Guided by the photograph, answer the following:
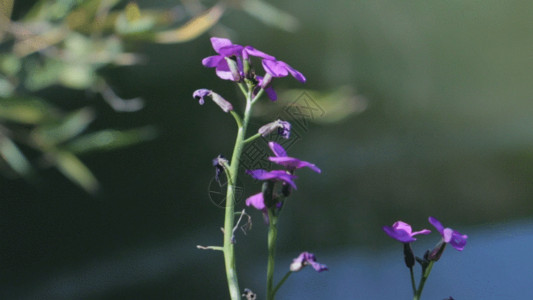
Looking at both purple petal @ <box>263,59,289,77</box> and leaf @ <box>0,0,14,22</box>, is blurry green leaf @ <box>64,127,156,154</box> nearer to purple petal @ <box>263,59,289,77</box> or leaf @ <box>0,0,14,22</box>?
A: leaf @ <box>0,0,14,22</box>

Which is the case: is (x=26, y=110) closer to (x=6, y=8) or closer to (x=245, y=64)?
(x=6, y=8)

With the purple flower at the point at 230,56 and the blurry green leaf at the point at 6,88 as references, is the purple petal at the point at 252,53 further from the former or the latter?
the blurry green leaf at the point at 6,88

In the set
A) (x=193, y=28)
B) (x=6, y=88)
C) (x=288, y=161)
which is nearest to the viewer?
(x=288, y=161)

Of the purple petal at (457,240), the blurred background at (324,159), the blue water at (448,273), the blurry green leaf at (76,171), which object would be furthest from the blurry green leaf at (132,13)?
the purple petal at (457,240)

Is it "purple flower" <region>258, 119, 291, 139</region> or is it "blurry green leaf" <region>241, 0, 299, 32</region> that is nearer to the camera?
"purple flower" <region>258, 119, 291, 139</region>

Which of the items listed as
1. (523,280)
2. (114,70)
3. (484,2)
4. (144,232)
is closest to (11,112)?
(114,70)

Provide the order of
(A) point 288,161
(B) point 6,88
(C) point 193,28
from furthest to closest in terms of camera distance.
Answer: (C) point 193,28
(B) point 6,88
(A) point 288,161

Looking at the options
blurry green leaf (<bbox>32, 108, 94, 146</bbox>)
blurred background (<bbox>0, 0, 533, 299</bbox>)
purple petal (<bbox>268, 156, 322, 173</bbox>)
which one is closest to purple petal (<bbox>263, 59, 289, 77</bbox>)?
purple petal (<bbox>268, 156, 322, 173</bbox>)

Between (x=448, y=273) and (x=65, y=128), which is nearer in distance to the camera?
(x=65, y=128)

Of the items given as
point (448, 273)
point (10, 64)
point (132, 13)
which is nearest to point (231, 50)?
point (132, 13)
